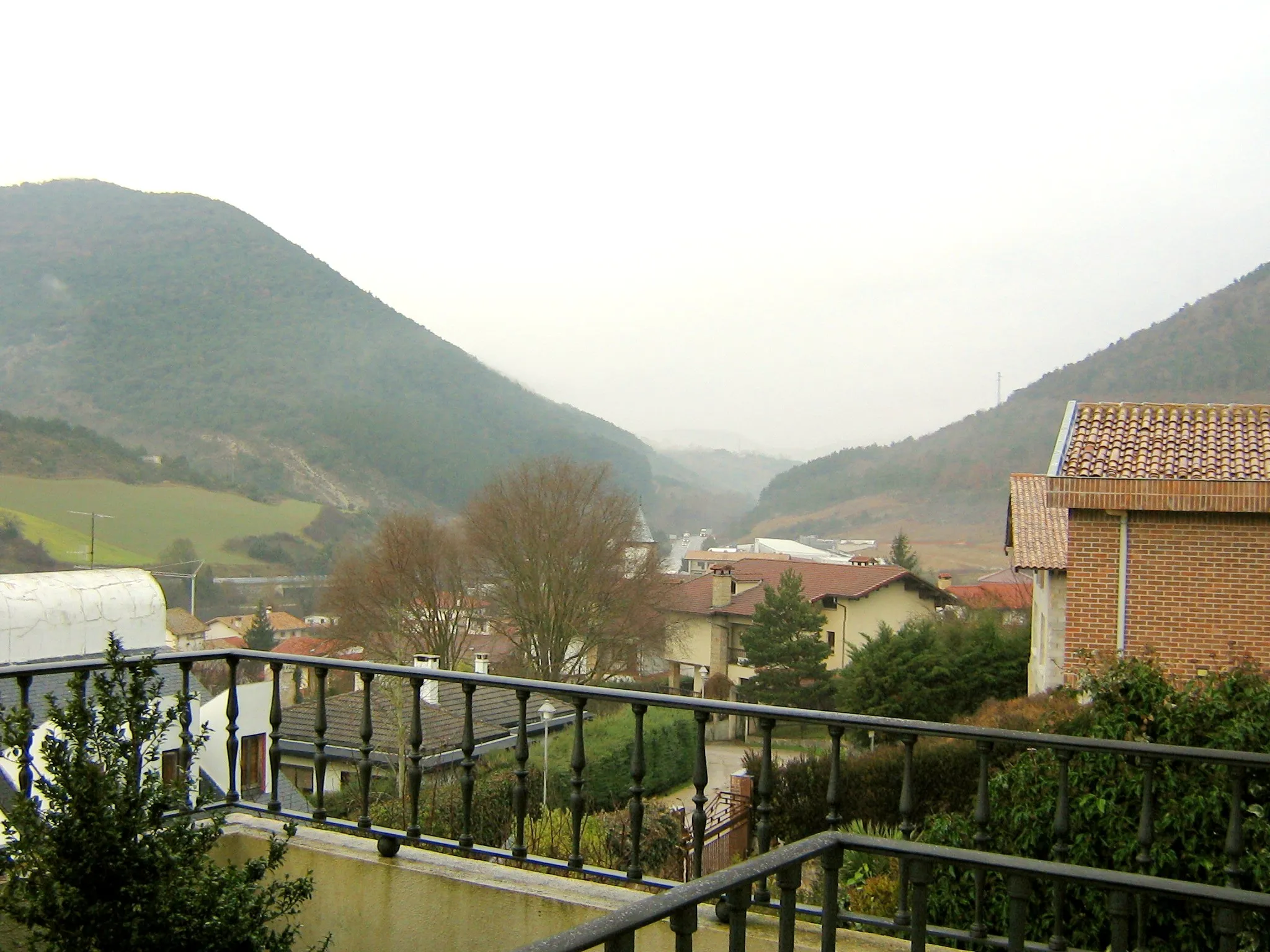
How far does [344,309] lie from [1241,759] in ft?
379

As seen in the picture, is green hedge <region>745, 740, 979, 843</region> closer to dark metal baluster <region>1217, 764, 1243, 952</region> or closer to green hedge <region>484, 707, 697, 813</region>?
green hedge <region>484, 707, 697, 813</region>

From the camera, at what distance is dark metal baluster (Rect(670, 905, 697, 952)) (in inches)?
66.5

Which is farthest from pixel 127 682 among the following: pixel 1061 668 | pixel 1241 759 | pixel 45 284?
pixel 45 284

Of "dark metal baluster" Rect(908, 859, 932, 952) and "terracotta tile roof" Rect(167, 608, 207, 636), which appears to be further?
"terracotta tile roof" Rect(167, 608, 207, 636)

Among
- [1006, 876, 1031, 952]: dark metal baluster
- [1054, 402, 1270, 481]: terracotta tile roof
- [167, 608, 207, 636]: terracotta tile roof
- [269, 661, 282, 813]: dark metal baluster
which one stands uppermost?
[1054, 402, 1270, 481]: terracotta tile roof

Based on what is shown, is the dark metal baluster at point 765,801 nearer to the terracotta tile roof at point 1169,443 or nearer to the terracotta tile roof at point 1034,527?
the terracotta tile roof at point 1169,443

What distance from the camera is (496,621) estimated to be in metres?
33.0

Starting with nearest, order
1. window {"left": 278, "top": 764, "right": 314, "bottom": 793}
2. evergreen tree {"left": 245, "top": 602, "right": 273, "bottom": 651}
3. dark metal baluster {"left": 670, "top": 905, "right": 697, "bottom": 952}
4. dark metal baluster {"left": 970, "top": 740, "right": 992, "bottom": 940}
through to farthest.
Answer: dark metal baluster {"left": 670, "top": 905, "right": 697, "bottom": 952}
dark metal baluster {"left": 970, "top": 740, "right": 992, "bottom": 940}
window {"left": 278, "top": 764, "right": 314, "bottom": 793}
evergreen tree {"left": 245, "top": 602, "right": 273, "bottom": 651}

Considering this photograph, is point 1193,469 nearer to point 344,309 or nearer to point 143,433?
point 143,433

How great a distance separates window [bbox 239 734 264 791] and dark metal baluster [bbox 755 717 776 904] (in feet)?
26.3

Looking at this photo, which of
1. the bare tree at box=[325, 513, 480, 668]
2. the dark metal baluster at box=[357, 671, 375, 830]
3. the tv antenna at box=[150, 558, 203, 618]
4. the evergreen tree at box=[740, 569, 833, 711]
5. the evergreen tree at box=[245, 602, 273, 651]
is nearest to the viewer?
the dark metal baluster at box=[357, 671, 375, 830]

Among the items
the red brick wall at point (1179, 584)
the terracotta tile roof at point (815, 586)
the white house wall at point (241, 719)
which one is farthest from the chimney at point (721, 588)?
the white house wall at point (241, 719)

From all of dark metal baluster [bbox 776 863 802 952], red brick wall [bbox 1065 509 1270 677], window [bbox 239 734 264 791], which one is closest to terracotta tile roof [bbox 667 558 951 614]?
red brick wall [bbox 1065 509 1270 677]

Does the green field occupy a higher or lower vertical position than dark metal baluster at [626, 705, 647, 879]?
lower
